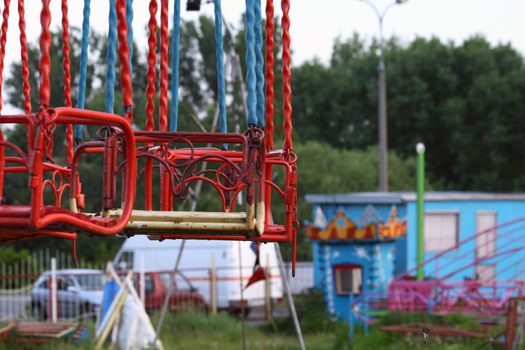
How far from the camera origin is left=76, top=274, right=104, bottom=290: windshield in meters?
22.9

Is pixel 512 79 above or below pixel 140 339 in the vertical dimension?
above

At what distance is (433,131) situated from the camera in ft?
171

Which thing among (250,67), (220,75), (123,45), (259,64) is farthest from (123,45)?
(220,75)

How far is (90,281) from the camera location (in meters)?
23.1

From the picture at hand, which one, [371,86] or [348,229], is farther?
[371,86]

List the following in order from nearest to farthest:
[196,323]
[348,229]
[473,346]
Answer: [473,346]
[196,323]
[348,229]

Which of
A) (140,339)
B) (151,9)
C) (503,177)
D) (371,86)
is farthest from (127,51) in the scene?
Result: (371,86)

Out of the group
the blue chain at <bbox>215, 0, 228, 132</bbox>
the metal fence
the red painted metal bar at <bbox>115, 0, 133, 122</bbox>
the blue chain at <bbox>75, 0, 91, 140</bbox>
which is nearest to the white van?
the metal fence

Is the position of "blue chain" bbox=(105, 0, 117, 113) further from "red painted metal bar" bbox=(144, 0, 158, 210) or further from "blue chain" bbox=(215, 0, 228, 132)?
"blue chain" bbox=(215, 0, 228, 132)

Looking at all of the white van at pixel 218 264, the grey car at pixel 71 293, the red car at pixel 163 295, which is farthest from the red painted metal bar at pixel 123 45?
the white van at pixel 218 264

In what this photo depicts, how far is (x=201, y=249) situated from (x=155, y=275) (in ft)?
8.58

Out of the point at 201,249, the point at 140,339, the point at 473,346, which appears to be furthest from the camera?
the point at 201,249

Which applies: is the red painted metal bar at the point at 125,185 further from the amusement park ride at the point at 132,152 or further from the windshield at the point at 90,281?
the windshield at the point at 90,281

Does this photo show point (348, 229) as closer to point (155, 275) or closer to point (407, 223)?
point (407, 223)
